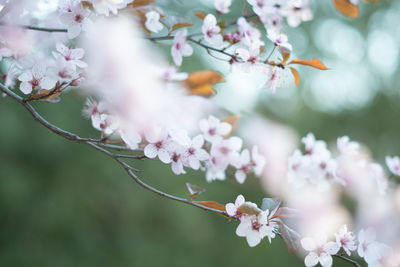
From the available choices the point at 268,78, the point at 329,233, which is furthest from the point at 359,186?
the point at 268,78

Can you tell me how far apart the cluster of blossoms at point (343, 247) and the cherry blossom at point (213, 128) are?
0.30 meters

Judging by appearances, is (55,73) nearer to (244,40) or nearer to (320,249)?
(244,40)

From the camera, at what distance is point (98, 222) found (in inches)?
145

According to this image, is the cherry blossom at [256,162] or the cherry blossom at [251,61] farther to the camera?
the cherry blossom at [256,162]

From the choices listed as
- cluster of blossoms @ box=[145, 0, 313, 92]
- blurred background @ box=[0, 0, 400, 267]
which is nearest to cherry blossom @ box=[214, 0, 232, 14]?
cluster of blossoms @ box=[145, 0, 313, 92]

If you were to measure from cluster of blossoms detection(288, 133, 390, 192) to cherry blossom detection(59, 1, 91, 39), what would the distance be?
24.0 inches

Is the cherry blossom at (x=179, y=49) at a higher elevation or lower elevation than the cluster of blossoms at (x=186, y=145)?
higher

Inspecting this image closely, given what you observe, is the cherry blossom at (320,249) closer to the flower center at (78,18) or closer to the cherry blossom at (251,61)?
the cherry blossom at (251,61)

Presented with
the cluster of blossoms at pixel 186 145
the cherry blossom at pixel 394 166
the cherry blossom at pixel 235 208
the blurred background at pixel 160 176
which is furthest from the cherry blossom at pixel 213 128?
the blurred background at pixel 160 176

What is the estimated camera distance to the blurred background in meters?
3.29

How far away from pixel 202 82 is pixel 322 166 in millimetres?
412

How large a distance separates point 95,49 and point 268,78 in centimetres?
34

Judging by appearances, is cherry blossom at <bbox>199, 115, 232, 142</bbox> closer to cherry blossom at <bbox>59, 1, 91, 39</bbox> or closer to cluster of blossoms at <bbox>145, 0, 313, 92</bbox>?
cluster of blossoms at <bbox>145, 0, 313, 92</bbox>

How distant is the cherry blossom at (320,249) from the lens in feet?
2.25
